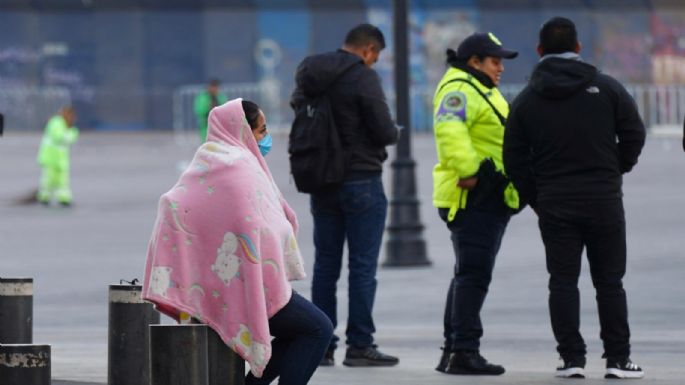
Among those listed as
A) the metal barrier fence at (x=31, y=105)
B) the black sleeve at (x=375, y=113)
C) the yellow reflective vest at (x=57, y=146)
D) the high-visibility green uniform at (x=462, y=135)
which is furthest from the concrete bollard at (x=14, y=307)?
the metal barrier fence at (x=31, y=105)

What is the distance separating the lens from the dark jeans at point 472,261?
9.16 m

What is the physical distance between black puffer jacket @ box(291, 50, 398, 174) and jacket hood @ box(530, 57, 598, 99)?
1.14 m

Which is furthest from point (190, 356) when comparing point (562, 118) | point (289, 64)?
point (289, 64)

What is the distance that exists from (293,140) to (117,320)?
1.79 meters

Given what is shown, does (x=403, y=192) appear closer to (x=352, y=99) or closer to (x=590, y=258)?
(x=352, y=99)

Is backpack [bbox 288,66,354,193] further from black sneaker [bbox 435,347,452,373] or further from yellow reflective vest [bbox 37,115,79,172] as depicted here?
yellow reflective vest [bbox 37,115,79,172]

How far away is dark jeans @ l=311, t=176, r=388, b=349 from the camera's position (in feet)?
31.4

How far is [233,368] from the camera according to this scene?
708cm

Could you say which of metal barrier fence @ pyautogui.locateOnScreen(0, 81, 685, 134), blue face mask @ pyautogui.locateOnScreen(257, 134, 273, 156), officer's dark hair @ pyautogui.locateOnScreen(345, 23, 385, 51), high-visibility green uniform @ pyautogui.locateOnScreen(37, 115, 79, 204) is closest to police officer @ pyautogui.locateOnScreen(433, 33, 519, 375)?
officer's dark hair @ pyautogui.locateOnScreen(345, 23, 385, 51)

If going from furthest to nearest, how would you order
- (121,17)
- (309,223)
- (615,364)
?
(121,17) → (309,223) → (615,364)

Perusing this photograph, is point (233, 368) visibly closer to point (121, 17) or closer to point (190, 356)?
point (190, 356)

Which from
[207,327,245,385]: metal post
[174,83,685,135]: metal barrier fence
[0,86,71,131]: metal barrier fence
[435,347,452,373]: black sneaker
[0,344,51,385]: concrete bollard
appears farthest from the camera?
[0,86,71,131]: metal barrier fence

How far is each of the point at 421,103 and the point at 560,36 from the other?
30.6 m

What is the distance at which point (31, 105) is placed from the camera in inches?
1613
